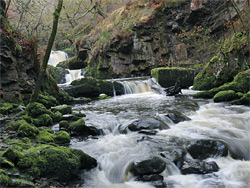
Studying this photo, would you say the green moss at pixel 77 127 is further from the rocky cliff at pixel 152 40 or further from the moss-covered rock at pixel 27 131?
the rocky cliff at pixel 152 40

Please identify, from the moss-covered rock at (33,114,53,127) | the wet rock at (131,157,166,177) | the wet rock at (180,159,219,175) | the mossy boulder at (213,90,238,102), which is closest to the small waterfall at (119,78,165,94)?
the mossy boulder at (213,90,238,102)

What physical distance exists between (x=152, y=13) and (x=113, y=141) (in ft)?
64.2

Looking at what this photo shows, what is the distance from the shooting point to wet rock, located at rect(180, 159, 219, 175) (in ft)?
12.7

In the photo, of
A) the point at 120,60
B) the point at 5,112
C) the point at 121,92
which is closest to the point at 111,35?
the point at 120,60

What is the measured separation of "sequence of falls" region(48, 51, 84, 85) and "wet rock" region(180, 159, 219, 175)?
57.5 ft

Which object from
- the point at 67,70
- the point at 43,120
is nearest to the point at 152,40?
the point at 67,70

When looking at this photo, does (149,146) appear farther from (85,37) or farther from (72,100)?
(85,37)

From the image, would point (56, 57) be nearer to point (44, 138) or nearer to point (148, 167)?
point (44, 138)

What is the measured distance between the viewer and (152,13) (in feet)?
71.6

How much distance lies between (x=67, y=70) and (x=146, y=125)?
17.2 meters

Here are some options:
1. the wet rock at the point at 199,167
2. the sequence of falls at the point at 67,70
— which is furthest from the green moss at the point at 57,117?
the sequence of falls at the point at 67,70

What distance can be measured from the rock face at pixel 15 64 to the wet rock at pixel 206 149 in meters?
7.71

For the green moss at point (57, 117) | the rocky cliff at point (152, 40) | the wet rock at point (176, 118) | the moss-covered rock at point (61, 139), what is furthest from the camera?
the rocky cliff at point (152, 40)

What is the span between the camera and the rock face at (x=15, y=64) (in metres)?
8.55
